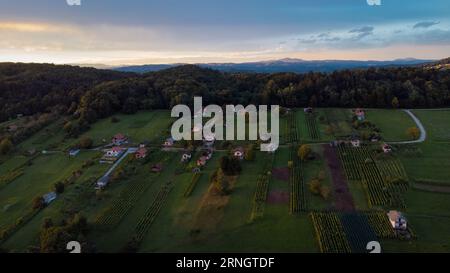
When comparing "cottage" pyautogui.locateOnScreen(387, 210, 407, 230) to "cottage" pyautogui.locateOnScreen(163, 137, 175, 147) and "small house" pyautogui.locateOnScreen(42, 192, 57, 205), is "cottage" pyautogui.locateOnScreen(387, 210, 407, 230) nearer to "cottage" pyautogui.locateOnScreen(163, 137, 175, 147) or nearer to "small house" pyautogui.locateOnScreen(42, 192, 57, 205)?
"cottage" pyautogui.locateOnScreen(163, 137, 175, 147)

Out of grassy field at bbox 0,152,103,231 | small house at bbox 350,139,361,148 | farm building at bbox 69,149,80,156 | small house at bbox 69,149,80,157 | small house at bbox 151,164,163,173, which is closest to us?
grassy field at bbox 0,152,103,231

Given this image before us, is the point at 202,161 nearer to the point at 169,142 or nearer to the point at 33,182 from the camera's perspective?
the point at 169,142

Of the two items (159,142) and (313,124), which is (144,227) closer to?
(159,142)

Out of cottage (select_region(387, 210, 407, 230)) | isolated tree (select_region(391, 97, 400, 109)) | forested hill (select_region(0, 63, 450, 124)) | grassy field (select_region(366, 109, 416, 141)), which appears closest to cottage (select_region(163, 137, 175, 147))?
forested hill (select_region(0, 63, 450, 124))

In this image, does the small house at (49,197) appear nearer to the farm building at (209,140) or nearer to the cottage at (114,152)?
the cottage at (114,152)

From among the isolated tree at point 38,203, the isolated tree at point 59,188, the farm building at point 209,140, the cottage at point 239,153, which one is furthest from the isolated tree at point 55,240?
the farm building at point 209,140
